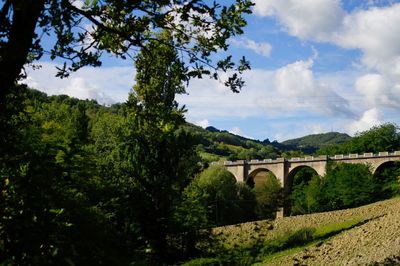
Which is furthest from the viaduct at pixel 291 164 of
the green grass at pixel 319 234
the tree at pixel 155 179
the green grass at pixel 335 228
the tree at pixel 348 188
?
the tree at pixel 155 179

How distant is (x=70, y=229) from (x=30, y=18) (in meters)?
2.77

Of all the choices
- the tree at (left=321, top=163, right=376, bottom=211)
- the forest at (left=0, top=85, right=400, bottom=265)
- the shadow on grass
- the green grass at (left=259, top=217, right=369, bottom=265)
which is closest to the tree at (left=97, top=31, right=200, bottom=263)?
the forest at (left=0, top=85, right=400, bottom=265)

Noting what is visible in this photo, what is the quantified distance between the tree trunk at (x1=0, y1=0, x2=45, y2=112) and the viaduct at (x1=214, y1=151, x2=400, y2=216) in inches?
2802

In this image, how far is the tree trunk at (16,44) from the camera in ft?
12.8

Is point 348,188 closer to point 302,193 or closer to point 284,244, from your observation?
point 302,193

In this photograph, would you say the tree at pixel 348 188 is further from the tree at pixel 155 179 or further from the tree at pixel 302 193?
the tree at pixel 155 179

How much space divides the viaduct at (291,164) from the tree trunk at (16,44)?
2802 inches

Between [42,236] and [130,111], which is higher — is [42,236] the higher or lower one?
the lower one

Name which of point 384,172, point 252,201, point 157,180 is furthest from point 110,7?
point 384,172

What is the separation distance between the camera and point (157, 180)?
13.2 metres

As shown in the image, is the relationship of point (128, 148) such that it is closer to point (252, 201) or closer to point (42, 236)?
point (42, 236)

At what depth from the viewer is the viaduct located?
73.1m

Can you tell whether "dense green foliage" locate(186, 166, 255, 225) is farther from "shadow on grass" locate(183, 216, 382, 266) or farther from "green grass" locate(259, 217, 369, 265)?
"shadow on grass" locate(183, 216, 382, 266)

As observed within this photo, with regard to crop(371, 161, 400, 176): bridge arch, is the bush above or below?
below
